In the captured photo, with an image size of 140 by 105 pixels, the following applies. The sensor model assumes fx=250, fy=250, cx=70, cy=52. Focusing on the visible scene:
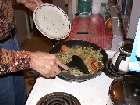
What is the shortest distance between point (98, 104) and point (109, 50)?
1.61ft

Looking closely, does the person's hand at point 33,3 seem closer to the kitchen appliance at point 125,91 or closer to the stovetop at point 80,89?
the stovetop at point 80,89

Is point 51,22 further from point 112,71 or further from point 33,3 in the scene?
point 112,71

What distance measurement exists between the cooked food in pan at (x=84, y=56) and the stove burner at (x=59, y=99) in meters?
0.15

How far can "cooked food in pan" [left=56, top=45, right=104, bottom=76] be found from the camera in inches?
54.1

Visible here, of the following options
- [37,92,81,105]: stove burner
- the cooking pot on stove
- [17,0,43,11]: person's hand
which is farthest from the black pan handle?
[17,0,43,11]: person's hand

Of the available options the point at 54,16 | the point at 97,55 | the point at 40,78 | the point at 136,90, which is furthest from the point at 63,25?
the point at 136,90

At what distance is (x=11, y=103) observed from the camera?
72.6 inches

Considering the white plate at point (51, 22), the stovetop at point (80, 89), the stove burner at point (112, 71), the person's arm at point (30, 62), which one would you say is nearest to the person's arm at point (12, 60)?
the person's arm at point (30, 62)

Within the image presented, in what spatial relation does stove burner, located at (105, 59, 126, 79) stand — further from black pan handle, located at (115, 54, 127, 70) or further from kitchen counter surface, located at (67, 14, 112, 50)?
kitchen counter surface, located at (67, 14, 112, 50)

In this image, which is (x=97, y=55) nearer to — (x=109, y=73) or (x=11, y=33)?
(x=109, y=73)

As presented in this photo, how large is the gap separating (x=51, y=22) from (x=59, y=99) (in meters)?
0.60

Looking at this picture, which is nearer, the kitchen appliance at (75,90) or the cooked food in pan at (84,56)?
the kitchen appliance at (75,90)

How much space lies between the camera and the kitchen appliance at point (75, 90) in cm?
123

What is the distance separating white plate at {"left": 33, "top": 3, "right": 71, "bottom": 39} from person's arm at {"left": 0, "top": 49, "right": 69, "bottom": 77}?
0.31 metres
